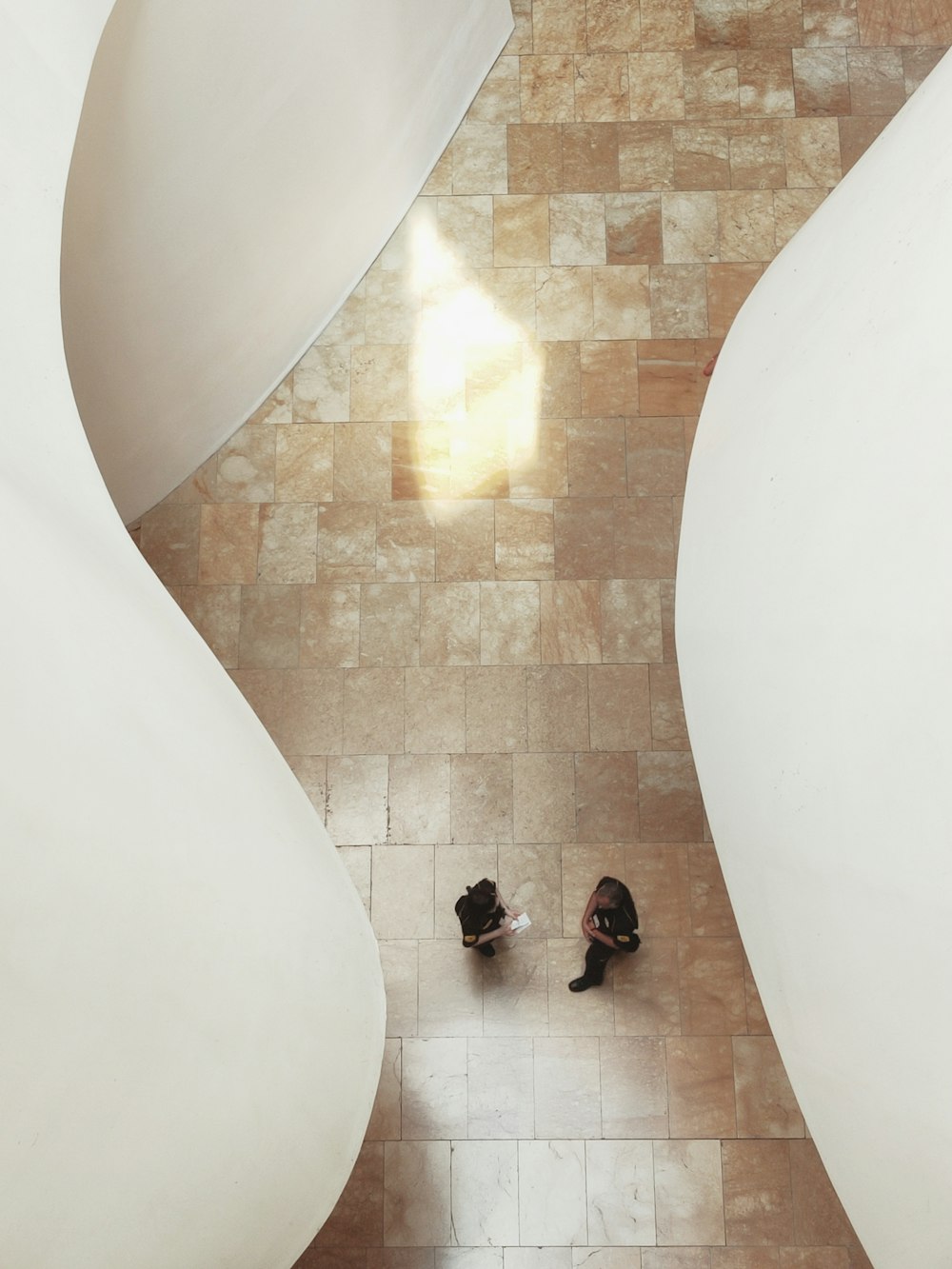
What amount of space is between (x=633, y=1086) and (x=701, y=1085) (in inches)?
15.1

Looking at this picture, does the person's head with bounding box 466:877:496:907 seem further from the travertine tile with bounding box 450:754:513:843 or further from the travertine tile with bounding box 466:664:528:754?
the travertine tile with bounding box 466:664:528:754

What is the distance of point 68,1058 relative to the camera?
7.45ft

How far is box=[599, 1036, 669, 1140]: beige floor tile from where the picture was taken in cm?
543

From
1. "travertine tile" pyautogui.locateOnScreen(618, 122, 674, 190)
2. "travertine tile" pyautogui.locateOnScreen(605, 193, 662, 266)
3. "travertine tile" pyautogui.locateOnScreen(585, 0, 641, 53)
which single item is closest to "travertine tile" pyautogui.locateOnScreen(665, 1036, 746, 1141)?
"travertine tile" pyautogui.locateOnScreen(605, 193, 662, 266)

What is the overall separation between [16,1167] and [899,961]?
2421 mm

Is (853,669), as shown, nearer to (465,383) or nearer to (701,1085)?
(701,1085)

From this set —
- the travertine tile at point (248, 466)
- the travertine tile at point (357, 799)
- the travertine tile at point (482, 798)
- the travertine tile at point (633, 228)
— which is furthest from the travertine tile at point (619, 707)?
the travertine tile at point (633, 228)

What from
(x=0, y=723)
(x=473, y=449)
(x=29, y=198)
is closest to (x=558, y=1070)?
(x=473, y=449)

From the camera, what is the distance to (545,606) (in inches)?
237

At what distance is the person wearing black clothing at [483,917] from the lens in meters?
5.25

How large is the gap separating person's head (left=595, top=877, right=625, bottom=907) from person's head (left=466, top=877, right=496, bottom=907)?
0.59 metres

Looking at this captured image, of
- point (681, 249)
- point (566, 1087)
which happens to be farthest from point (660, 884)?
point (681, 249)

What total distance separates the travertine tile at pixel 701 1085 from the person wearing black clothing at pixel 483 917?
1.16 metres

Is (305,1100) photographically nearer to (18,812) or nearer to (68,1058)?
(68,1058)
